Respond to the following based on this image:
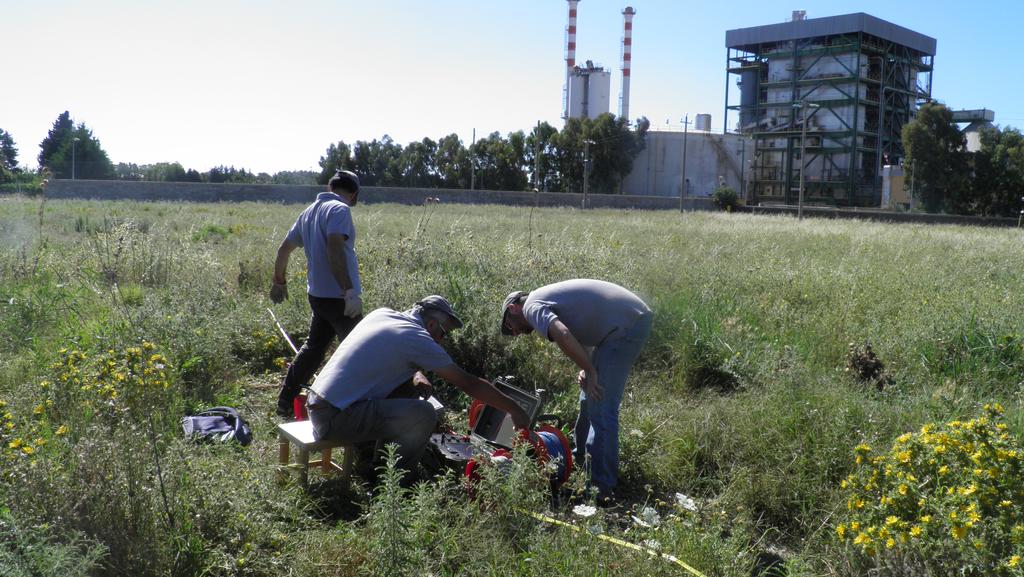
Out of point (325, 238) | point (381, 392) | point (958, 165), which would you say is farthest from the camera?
point (958, 165)

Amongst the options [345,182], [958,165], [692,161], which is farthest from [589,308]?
[692,161]

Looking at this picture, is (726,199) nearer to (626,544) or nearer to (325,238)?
(325,238)

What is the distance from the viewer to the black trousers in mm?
5422

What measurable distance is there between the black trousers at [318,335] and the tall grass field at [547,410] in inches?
14.0

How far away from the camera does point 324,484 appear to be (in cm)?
436

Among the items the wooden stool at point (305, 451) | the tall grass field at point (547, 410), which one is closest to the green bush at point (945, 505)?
A: the tall grass field at point (547, 410)

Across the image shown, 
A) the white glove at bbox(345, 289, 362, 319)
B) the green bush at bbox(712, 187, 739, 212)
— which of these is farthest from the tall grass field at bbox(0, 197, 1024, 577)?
the green bush at bbox(712, 187, 739, 212)

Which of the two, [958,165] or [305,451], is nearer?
[305,451]

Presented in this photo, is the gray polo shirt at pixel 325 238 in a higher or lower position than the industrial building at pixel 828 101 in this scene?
lower

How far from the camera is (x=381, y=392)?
429cm

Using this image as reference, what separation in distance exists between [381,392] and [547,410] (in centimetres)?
191

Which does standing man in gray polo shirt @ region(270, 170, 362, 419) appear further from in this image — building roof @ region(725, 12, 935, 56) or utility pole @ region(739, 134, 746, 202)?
building roof @ region(725, 12, 935, 56)

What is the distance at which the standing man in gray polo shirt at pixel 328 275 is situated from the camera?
5.21 meters

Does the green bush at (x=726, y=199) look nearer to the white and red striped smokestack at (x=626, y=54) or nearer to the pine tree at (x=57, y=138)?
the white and red striped smokestack at (x=626, y=54)
